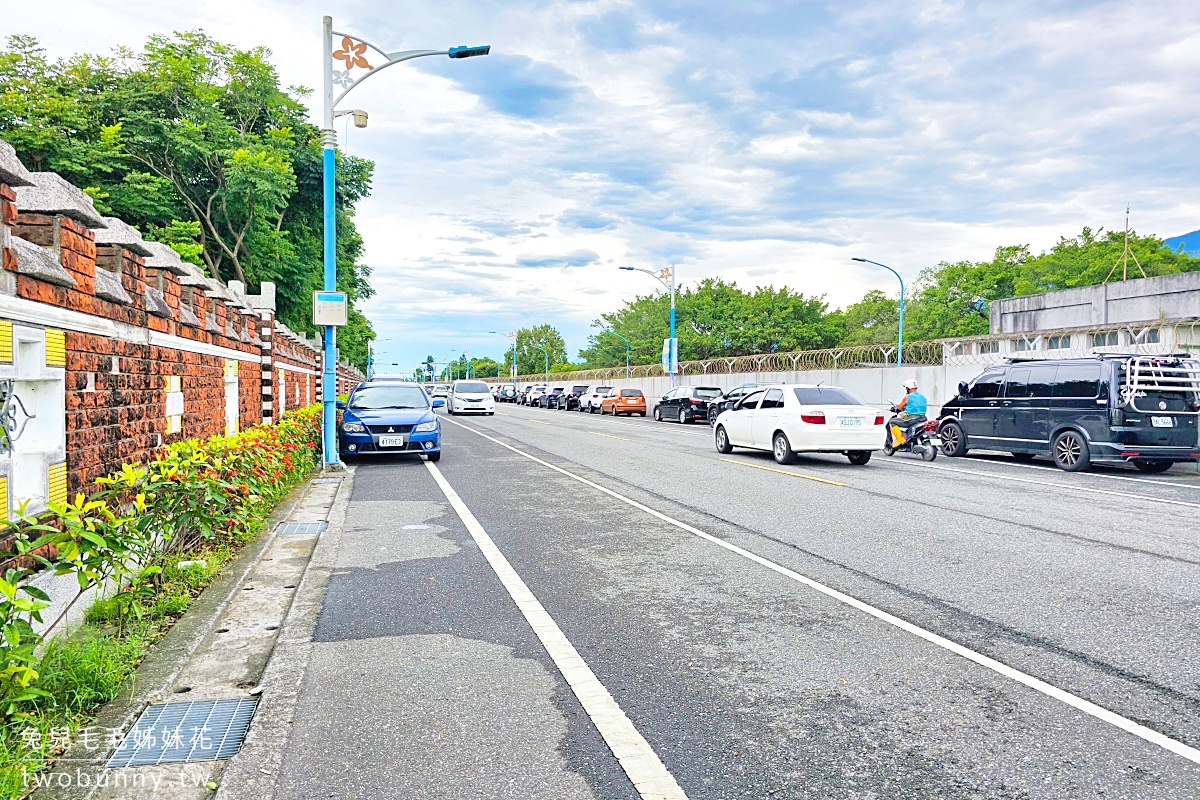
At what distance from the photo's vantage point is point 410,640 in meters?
4.90

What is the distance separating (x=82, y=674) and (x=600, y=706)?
96.8 inches

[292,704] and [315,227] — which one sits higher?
[315,227]

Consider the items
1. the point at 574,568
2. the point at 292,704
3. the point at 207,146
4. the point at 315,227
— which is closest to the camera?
the point at 292,704

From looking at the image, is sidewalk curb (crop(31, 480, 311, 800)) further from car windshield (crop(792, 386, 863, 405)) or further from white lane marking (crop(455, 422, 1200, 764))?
car windshield (crop(792, 386, 863, 405))

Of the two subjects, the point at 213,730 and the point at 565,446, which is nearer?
the point at 213,730

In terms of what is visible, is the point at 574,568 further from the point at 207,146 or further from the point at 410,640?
the point at 207,146

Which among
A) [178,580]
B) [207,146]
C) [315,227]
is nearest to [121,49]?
[207,146]

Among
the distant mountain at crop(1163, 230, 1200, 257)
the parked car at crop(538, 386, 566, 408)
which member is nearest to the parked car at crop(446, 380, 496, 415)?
the parked car at crop(538, 386, 566, 408)

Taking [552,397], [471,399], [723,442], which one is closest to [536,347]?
[552,397]

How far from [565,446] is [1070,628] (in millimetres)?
15386

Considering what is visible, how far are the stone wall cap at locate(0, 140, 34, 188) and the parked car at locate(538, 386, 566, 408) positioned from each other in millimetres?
51514

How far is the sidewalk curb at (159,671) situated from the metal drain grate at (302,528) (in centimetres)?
138

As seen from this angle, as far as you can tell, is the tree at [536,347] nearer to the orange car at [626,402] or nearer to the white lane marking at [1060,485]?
the orange car at [626,402]

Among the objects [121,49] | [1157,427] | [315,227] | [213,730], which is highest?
[121,49]
